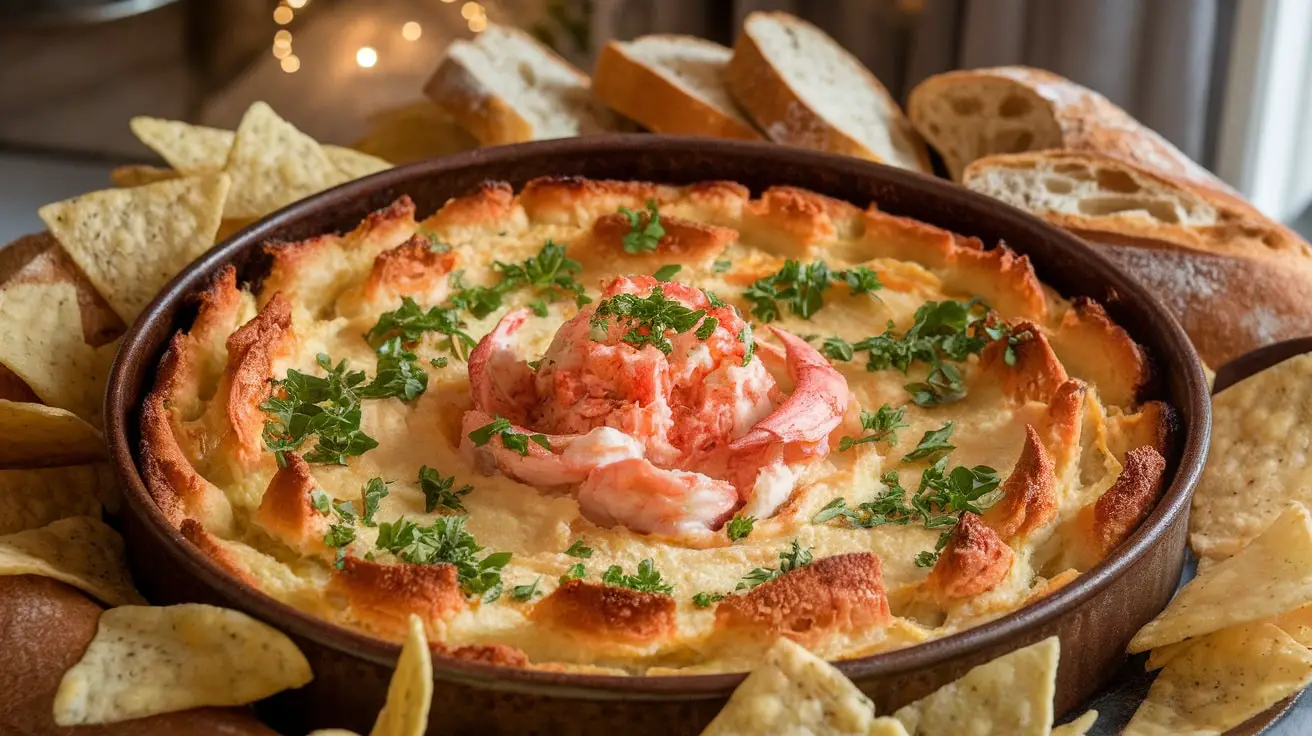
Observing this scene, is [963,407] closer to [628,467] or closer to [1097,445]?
[1097,445]

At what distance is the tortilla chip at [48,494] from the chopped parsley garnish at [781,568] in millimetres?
1637

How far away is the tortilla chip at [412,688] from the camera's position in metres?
2.69

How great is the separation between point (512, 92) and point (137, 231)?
1629mm

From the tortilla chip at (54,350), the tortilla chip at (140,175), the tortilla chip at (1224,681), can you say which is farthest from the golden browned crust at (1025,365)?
the tortilla chip at (140,175)

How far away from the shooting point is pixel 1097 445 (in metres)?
3.61

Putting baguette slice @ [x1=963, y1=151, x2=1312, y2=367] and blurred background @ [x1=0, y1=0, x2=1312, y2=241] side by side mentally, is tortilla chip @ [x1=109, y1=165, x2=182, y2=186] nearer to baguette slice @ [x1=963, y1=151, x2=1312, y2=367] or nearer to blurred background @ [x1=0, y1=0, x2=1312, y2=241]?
baguette slice @ [x1=963, y1=151, x2=1312, y2=367]

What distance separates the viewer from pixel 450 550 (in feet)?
10.7

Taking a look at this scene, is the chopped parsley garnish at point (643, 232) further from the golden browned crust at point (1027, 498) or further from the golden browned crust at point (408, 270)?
the golden browned crust at point (1027, 498)

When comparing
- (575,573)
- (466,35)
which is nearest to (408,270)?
(575,573)

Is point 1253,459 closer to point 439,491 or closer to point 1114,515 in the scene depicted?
point 1114,515

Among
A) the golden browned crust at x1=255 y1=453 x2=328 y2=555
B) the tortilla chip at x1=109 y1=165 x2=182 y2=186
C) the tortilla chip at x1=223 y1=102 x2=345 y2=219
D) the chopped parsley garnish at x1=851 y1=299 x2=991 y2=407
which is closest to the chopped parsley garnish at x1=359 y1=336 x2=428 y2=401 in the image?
the golden browned crust at x1=255 y1=453 x2=328 y2=555

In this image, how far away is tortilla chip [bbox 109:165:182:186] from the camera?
16.0 feet

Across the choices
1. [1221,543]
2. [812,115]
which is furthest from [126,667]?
[812,115]

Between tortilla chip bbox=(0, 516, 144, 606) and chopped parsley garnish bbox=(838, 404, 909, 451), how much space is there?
1.69m
